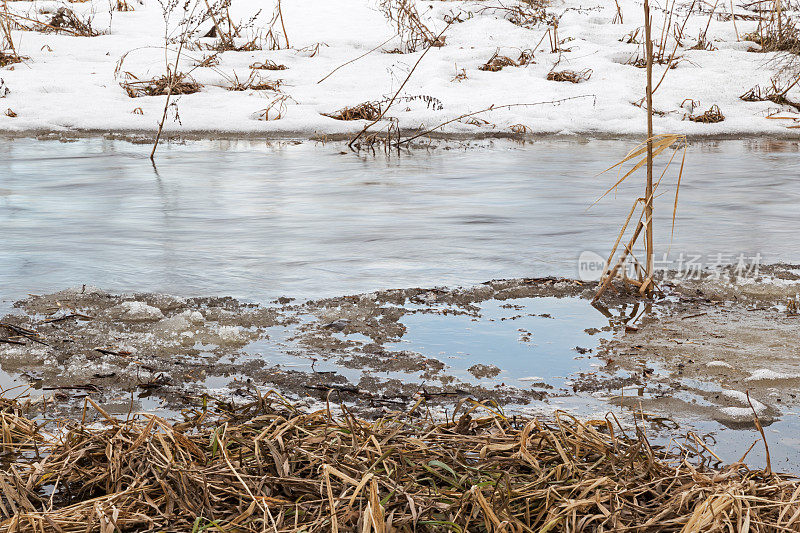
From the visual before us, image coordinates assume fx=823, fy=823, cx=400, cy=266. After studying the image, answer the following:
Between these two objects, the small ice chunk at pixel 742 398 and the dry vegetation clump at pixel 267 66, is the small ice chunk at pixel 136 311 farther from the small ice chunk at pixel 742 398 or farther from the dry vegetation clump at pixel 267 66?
the dry vegetation clump at pixel 267 66

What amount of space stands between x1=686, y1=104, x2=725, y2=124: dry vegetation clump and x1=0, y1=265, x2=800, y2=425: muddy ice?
531 centimetres

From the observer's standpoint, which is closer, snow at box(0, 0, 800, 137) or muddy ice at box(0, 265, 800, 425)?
Answer: muddy ice at box(0, 265, 800, 425)

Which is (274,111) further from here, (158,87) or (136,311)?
(136,311)

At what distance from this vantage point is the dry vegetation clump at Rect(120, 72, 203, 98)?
28.6 ft

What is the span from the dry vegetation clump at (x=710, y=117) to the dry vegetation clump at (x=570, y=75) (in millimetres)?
1507

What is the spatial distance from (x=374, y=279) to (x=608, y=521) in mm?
1976

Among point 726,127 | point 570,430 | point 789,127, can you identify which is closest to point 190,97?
point 726,127

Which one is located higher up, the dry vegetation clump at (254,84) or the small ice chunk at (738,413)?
the dry vegetation clump at (254,84)

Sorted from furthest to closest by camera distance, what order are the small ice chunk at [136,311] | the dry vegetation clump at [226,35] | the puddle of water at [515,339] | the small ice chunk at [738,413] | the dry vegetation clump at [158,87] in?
the dry vegetation clump at [226,35] < the dry vegetation clump at [158,87] < the small ice chunk at [136,311] < the puddle of water at [515,339] < the small ice chunk at [738,413]

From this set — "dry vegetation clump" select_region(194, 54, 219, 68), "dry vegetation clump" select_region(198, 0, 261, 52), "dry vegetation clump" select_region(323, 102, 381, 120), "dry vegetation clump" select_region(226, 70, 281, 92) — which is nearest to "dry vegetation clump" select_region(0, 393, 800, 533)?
"dry vegetation clump" select_region(323, 102, 381, 120)

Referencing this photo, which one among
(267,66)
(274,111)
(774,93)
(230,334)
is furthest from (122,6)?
(230,334)

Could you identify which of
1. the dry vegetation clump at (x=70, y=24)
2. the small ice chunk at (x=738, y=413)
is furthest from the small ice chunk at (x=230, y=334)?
the dry vegetation clump at (x=70, y=24)

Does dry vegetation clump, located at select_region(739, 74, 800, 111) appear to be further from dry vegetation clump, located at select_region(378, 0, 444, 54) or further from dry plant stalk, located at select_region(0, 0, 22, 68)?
dry plant stalk, located at select_region(0, 0, 22, 68)

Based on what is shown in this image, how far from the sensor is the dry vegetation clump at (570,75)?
931cm
